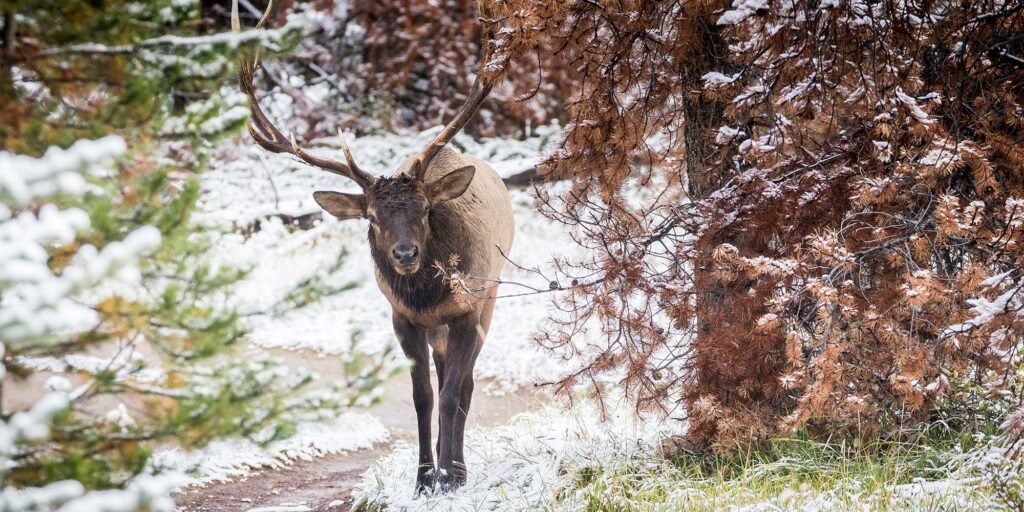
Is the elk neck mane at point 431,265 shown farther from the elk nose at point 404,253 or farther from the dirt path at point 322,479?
the dirt path at point 322,479

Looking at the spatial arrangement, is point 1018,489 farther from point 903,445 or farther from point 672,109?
point 672,109

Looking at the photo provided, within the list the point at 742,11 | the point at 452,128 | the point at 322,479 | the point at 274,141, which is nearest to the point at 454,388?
the point at 452,128

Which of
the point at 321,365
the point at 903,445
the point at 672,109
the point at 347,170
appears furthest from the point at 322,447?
the point at 903,445

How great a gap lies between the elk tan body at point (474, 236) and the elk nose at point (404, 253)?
16.2 inches

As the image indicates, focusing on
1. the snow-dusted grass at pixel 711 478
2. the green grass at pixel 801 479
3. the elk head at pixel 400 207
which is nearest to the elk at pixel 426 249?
the elk head at pixel 400 207

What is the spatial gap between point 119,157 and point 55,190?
0.30m

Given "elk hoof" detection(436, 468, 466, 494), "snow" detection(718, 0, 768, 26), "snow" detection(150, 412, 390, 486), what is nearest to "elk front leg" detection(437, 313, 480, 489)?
"elk hoof" detection(436, 468, 466, 494)

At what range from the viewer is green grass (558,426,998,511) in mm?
4012

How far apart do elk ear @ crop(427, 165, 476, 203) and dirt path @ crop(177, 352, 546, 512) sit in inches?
57.5

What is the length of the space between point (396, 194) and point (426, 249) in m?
0.46

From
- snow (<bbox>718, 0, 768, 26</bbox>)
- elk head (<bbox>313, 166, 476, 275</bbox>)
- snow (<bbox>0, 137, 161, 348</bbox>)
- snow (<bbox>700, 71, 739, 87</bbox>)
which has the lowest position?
snow (<bbox>0, 137, 161, 348</bbox>)

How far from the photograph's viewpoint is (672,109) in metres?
5.48

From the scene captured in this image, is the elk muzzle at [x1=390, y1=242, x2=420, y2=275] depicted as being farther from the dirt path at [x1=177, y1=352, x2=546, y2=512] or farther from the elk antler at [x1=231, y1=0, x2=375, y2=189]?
the dirt path at [x1=177, y1=352, x2=546, y2=512]

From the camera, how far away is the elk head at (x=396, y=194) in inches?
207
